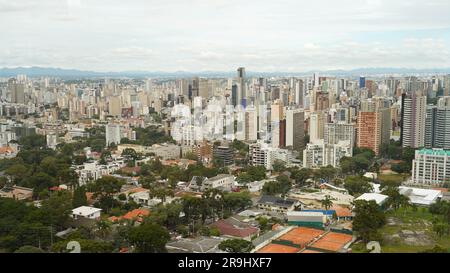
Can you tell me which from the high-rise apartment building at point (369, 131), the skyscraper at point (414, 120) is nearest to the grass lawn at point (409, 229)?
the high-rise apartment building at point (369, 131)

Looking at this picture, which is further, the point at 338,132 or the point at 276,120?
the point at 276,120

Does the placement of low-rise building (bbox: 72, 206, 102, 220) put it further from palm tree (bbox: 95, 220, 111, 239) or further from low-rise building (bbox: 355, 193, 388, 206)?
low-rise building (bbox: 355, 193, 388, 206)

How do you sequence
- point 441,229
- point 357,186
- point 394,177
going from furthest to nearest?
point 394,177 → point 357,186 → point 441,229

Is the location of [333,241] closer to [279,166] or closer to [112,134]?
[279,166]

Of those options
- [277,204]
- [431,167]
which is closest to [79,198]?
[277,204]

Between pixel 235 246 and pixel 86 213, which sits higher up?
pixel 235 246

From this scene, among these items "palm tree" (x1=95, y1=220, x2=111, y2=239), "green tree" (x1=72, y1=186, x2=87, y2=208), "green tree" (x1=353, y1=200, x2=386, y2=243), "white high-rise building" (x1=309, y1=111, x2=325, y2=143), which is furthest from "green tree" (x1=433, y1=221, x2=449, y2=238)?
"white high-rise building" (x1=309, y1=111, x2=325, y2=143)

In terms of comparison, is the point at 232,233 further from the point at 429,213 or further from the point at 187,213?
the point at 429,213

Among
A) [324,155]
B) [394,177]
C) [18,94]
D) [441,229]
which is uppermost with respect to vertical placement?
[18,94]

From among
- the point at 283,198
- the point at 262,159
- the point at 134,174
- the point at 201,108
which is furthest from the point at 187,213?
the point at 201,108
